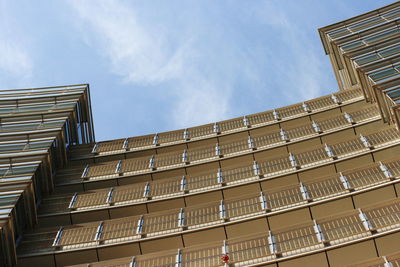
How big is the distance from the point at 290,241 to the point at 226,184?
31.0 ft

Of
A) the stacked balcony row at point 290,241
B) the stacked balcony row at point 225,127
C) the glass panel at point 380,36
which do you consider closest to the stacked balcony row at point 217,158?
the stacked balcony row at point 225,127

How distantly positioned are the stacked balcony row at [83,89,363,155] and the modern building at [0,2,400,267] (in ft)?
0.41

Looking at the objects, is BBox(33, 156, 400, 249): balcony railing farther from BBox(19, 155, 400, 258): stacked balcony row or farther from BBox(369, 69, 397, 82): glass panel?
BBox(369, 69, 397, 82): glass panel

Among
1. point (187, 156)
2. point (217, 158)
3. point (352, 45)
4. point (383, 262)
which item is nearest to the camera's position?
point (383, 262)

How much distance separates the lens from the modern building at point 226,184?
2539 centimetres

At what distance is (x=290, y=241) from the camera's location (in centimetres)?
2519

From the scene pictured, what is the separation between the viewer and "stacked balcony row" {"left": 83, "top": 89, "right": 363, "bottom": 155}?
41938 mm

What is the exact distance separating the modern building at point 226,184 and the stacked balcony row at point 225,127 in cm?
12

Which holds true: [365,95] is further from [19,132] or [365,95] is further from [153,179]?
[19,132]

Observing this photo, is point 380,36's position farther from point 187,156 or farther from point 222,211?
point 222,211

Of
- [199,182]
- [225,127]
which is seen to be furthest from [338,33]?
[199,182]

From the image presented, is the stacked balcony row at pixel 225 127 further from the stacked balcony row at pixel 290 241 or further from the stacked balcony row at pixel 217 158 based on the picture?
the stacked balcony row at pixel 290 241

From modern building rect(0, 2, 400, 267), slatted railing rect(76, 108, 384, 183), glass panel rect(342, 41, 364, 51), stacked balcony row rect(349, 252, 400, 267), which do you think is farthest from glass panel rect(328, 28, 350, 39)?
stacked balcony row rect(349, 252, 400, 267)

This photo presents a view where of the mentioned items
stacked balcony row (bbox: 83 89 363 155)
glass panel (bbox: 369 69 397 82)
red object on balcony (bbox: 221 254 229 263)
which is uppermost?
stacked balcony row (bbox: 83 89 363 155)
